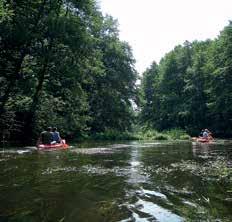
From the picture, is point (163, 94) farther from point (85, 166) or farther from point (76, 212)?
point (76, 212)

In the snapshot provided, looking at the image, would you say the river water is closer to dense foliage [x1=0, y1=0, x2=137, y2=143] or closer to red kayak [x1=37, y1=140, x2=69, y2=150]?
red kayak [x1=37, y1=140, x2=69, y2=150]

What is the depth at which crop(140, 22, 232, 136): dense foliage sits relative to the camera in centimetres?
6216

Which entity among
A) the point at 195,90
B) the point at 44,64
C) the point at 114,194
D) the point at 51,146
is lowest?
the point at 114,194

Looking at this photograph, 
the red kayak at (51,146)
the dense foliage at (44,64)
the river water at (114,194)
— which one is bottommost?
the river water at (114,194)

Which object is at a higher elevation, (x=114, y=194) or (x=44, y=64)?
(x=44, y=64)

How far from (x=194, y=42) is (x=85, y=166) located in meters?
69.9

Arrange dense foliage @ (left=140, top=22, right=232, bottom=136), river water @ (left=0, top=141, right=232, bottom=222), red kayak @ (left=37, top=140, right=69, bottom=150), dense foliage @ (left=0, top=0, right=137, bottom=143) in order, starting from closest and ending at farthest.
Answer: river water @ (left=0, top=141, right=232, bottom=222)
red kayak @ (left=37, top=140, right=69, bottom=150)
dense foliage @ (left=0, top=0, right=137, bottom=143)
dense foliage @ (left=140, top=22, right=232, bottom=136)

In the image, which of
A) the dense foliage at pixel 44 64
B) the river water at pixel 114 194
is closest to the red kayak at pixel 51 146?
the dense foliage at pixel 44 64

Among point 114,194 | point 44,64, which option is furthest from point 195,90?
point 114,194

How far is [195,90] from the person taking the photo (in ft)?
236

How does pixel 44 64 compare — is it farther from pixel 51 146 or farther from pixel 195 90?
pixel 195 90

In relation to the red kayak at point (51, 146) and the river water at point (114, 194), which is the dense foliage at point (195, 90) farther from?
the river water at point (114, 194)

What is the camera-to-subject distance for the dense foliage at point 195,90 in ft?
204

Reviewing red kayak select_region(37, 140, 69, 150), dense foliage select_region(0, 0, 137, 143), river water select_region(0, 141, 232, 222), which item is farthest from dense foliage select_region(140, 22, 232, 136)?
river water select_region(0, 141, 232, 222)
